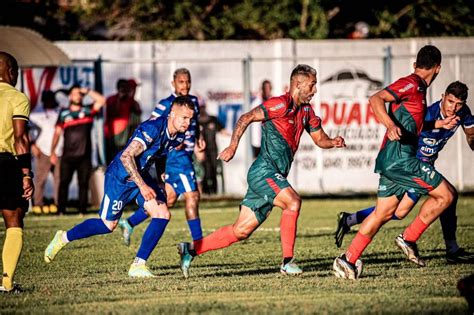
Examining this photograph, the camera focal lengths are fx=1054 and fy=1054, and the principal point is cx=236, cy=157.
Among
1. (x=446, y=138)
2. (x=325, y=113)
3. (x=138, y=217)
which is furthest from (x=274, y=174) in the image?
(x=325, y=113)

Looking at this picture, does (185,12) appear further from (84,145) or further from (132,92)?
(84,145)

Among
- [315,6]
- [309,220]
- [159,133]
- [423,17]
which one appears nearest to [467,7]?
[423,17]

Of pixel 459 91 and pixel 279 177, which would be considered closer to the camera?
pixel 279 177

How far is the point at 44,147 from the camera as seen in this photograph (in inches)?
835

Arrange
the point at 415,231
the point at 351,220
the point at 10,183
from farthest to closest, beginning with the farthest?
the point at 351,220 → the point at 415,231 → the point at 10,183

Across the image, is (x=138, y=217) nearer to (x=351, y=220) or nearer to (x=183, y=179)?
(x=183, y=179)

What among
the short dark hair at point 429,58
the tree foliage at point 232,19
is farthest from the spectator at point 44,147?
the short dark hair at point 429,58

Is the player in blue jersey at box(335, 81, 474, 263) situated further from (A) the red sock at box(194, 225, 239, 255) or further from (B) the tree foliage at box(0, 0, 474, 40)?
(B) the tree foliage at box(0, 0, 474, 40)

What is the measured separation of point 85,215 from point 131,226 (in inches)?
232

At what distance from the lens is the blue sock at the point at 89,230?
Result: 10688mm

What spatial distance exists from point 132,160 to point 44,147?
1159 centimetres

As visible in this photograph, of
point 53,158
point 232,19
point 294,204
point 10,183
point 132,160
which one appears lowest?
point 53,158

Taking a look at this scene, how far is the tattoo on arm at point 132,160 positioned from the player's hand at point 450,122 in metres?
3.11

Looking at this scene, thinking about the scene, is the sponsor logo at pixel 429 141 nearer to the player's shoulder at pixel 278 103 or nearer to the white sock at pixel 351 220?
the white sock at pixel 351 220
